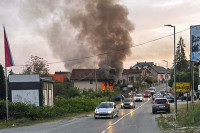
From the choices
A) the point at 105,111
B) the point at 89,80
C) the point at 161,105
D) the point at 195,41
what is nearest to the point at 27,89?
the point at 105,111

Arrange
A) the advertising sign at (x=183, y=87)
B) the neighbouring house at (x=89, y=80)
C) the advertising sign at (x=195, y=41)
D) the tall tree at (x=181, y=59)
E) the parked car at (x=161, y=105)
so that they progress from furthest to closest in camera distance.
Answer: the tall tree at (x=181, y=59)
the neighbouring house at (x=89, y=80)
the parked car at (x=161, y=105)
the advertising sign at (x=183, y=87)
the advertising sign at (x=195, y=41)

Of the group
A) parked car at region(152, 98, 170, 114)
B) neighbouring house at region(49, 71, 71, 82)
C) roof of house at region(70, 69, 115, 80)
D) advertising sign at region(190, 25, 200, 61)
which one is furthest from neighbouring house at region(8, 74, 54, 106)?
neighbouring house at region(49, 71, 71, 82)

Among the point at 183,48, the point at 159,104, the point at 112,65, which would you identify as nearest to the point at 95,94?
the point at 112,65

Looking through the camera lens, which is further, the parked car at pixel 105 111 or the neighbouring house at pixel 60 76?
the neighbouring house at pixel 60 76

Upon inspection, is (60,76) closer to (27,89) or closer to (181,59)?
(181,59)

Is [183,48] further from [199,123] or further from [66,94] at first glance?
[199,123]

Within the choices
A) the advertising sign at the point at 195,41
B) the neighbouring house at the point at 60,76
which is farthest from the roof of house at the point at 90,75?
the advertising sign at the point at 195,41

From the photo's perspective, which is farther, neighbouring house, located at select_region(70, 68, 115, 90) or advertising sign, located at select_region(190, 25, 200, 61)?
neighbouring house, located at select_region(70, 68, 115, 90)

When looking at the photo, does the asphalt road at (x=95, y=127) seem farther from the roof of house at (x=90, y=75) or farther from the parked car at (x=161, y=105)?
the roof of house at (x=90, y=75)

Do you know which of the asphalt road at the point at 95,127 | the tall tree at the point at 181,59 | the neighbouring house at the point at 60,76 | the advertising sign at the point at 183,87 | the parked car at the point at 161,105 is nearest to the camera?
the asphalt road at the point at 95,127

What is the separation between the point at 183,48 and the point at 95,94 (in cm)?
7900

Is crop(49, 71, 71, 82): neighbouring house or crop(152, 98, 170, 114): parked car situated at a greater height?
crop(49, 71, 71, 82): neighbouring house

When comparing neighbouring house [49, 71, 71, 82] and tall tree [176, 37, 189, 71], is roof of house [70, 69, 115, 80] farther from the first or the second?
tall tree [176, 37, 189, 71]

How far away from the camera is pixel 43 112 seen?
113 ft
